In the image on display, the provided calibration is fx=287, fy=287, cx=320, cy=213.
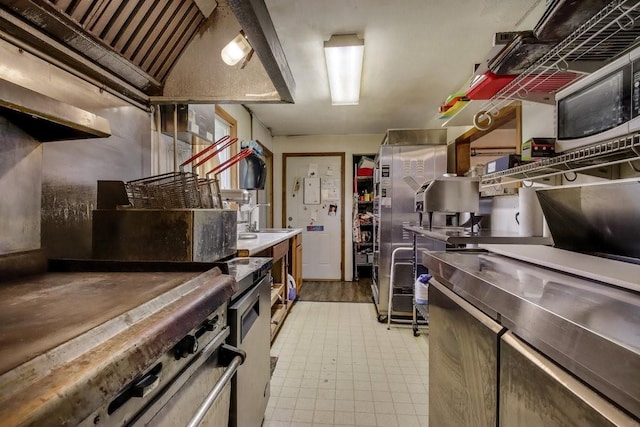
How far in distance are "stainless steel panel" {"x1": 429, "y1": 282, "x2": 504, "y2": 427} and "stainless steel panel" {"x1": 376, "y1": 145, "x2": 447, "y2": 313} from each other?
195 centimetres

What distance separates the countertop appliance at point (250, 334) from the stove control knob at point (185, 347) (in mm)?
306

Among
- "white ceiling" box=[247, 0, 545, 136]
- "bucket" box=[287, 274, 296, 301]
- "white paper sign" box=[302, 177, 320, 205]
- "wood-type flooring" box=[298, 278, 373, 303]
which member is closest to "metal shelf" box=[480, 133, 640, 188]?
"white ceiling" box=[247, 0, 545, 136]

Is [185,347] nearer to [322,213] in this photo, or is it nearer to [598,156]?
[598,156]

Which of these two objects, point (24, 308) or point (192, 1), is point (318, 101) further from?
point (24, 308)

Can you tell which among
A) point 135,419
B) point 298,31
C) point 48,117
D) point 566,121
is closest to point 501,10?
point 566,121

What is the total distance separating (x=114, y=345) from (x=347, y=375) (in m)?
1.84

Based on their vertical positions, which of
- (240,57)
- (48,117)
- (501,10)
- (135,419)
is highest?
(501,10)

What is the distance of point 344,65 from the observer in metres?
2.38

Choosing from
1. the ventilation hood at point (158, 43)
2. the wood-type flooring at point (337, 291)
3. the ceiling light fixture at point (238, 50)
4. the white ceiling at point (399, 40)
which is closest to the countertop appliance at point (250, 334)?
the ventilation hood at point (158, 43)

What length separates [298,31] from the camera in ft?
6.66

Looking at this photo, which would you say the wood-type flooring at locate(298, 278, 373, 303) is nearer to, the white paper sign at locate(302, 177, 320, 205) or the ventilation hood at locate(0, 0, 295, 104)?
the white paper sign at locate(302, 177, 320, 205)

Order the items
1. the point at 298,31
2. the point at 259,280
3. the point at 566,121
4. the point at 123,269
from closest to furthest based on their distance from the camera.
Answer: the point at 123,269 < the point at 566,121 < the point at 259,280 < the point at 298,31

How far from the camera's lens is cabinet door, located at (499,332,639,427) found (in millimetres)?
485

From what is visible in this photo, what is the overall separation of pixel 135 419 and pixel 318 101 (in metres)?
3.24
